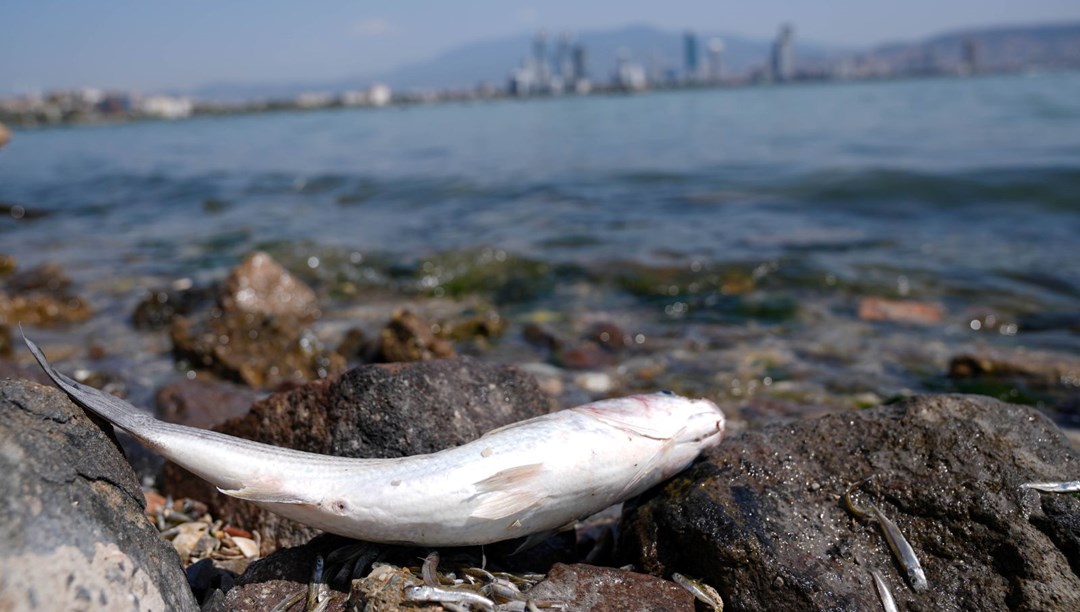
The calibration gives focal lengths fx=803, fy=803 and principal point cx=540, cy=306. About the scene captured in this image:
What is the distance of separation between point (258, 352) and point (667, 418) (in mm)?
5432

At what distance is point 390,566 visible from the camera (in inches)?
126

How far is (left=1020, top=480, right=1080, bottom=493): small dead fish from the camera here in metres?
3.34

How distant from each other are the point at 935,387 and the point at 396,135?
47.3 metres

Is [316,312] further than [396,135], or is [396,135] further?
[396,135]

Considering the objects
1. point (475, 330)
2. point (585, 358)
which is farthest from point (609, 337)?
point (475, 330)

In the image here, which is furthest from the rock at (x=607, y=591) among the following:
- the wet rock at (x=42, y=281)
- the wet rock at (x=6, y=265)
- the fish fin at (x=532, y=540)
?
the wet rock at (x=6, y=265)

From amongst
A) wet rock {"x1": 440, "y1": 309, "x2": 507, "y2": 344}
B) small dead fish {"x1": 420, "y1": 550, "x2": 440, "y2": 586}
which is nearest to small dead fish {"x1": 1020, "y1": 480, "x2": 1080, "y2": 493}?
small dead fish {"x1": 420, "y1": 550, "x2": 440, "y2": 586}

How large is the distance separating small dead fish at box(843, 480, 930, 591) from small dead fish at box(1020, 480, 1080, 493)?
1.84 feet

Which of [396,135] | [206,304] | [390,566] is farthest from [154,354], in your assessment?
[396,135]

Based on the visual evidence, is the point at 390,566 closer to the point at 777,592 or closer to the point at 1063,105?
the point at 777,592

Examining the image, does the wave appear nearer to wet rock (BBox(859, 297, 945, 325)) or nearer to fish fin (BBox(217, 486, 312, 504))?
wet rock (BBox(859, 297, 945, 325))

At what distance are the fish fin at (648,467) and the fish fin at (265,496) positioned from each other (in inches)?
54.5

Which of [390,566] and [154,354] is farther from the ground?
[390,566]

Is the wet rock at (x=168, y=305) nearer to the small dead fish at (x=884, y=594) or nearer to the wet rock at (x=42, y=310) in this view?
the wet rock at (x=42, y=310)
